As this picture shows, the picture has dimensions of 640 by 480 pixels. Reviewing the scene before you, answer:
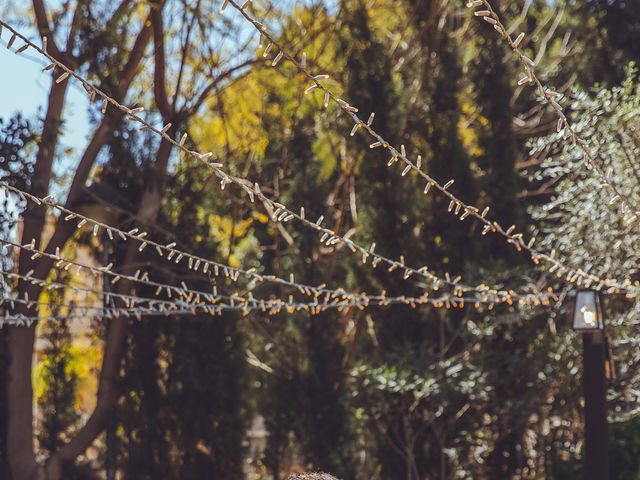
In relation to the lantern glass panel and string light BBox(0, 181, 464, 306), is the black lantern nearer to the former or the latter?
the lantern glass panel

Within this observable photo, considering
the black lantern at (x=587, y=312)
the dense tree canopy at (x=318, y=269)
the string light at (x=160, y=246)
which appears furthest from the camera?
the dense tree canopy at (x=318, y=269)

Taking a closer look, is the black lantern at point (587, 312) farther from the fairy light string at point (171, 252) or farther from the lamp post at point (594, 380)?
the fairy light string at point (171, 252)

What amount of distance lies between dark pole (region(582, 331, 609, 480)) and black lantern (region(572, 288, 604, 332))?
83 millimetres

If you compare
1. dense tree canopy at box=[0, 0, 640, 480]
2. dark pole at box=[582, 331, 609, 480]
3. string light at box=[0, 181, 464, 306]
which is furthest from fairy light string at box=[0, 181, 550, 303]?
dense tree canopy at box=[0, 0, 640, 480]

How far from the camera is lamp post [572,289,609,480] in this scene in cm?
507

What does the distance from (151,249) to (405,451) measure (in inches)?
110

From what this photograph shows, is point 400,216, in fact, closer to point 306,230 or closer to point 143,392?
point 306,230

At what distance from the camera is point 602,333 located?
517 centimetres

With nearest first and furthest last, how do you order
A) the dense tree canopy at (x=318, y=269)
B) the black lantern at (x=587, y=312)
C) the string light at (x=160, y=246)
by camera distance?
1. the string light at (x=160, y=246)
2. the black lantern at (x=587, y=312)
3. the dense tree canopy at (x=318, y=269)

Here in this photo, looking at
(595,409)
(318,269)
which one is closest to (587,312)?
(595,409)

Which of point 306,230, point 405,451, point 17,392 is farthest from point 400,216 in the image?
point 17,392

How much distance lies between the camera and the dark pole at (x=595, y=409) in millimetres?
5074

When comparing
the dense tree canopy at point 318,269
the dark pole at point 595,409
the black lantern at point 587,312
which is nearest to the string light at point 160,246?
the dense tree canopy at point 318,269

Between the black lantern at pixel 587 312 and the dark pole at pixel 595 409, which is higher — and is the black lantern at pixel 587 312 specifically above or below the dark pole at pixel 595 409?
above
